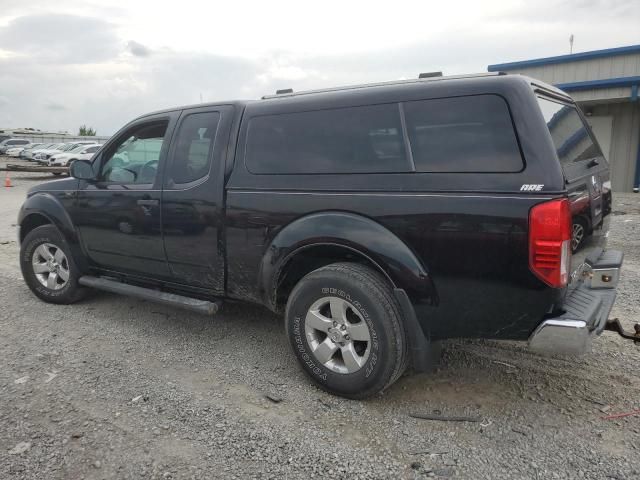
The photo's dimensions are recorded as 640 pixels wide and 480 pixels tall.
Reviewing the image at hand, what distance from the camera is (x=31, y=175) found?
1051 inches

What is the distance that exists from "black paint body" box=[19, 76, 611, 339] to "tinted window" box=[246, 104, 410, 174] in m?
0.07

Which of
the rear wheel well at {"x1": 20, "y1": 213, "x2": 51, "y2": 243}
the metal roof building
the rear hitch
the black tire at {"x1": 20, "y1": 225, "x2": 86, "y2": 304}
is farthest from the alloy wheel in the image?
the metal roof building

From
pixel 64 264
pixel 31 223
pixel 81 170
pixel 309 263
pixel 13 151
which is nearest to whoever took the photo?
pixel 309 263

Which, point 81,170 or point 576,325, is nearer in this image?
point 576,325

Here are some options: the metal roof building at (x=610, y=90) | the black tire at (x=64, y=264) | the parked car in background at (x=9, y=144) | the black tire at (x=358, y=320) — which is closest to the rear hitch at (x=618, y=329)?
the black tire at (x=358, y=320)

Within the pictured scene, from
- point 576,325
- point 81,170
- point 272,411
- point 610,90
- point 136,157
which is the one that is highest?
point 610,90

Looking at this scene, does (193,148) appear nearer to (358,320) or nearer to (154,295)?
(154,295)

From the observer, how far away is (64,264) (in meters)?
5.02

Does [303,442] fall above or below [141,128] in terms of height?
below

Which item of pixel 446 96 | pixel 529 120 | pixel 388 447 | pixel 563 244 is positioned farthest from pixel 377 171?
pixel 388 447

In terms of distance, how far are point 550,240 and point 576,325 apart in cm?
47

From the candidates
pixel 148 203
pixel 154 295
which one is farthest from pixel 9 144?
pixel 154 295

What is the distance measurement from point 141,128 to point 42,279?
6.61ft

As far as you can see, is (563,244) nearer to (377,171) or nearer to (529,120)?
(529,120)
